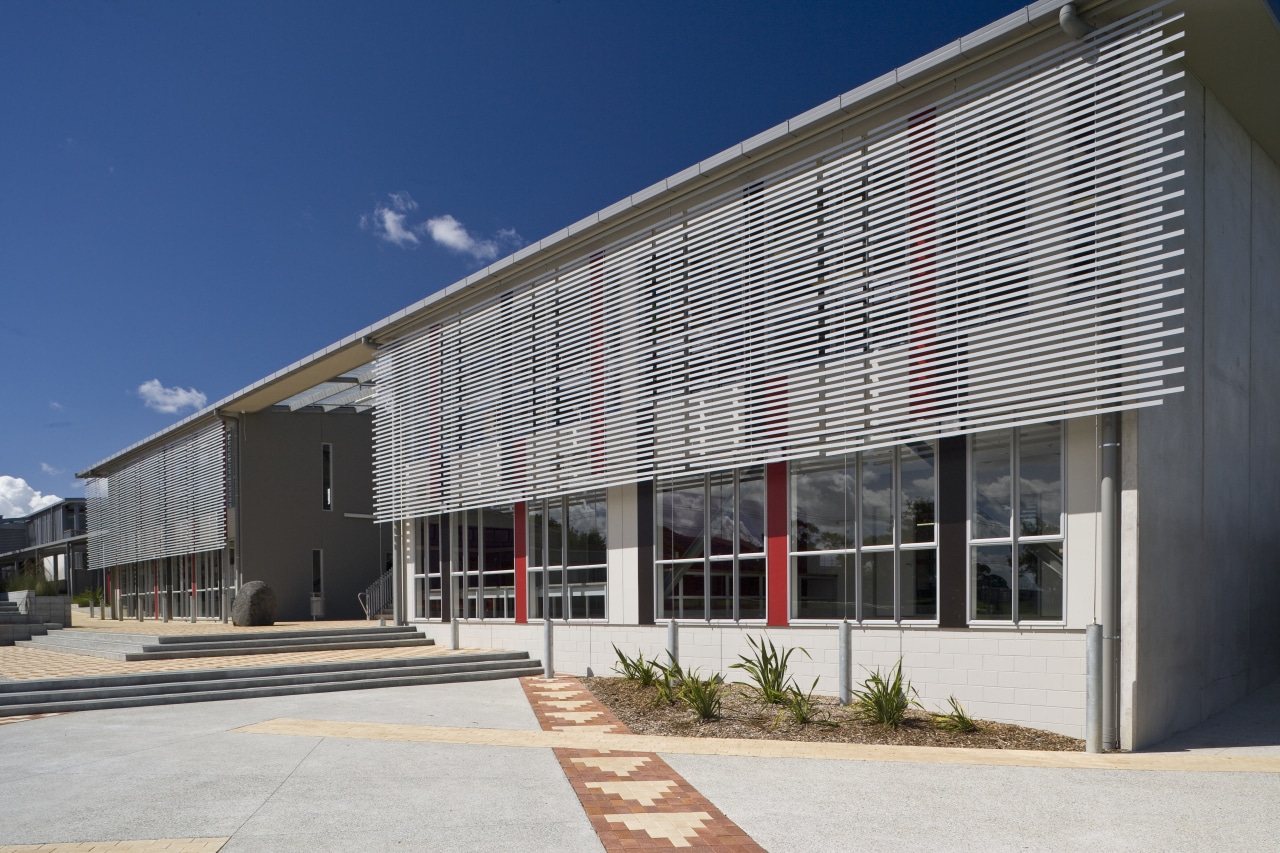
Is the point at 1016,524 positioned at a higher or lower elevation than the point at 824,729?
higher

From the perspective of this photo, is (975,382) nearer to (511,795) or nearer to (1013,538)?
(1013,538)

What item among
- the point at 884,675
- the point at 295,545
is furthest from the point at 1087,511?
the point at 295,545

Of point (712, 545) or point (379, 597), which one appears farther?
point (379, 597)

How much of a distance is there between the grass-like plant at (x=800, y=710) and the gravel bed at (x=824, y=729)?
0.04 meters

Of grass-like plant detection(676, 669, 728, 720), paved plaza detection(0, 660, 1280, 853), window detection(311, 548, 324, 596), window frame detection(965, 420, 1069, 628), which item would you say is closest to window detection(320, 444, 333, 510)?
window detection(311, 548, 324, 596)

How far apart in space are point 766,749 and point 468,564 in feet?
36.1

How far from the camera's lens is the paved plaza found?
5910 mm

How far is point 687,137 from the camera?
17484mm

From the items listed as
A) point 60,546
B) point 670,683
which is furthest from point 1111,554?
point 60,546

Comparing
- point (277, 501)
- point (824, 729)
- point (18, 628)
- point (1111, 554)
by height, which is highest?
point (1111, 554)

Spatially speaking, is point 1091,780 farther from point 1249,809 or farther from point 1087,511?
point 1087,511

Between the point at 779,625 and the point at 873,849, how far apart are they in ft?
22.2

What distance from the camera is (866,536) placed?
11.5 metres

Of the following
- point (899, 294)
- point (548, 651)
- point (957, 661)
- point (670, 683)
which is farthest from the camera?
point (548, 651)
